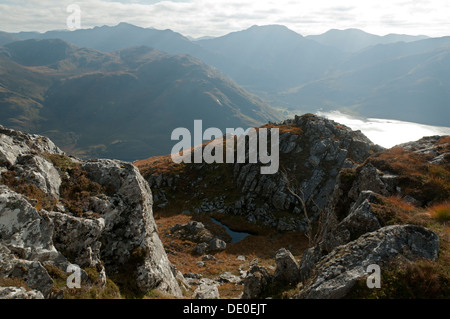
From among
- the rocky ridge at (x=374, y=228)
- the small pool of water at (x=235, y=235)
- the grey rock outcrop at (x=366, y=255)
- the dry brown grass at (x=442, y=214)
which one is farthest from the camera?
the small pool of water at (x=235, y=235)

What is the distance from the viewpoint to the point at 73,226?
1494 centimetres

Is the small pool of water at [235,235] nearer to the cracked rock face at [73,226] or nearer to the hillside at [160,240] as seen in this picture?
the hillside at [160,240]

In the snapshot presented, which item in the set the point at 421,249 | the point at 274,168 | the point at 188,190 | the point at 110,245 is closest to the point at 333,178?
the point at 274,168

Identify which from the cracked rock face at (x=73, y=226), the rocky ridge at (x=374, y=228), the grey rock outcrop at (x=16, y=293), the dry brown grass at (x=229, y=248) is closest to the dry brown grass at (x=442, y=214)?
the rocky ridge at (x=374, y=228)

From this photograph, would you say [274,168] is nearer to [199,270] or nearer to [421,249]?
[199,270]

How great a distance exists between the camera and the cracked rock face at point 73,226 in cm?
1254

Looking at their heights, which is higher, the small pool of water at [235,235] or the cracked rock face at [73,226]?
the cracked rock face at [73,226]

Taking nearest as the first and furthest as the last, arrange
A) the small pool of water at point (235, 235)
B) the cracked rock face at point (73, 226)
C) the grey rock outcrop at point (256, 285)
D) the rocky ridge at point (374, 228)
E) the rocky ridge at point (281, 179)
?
the rocky ridge at point (374, 228) → the cracked rock face at point (73, 226) → the grey rock outcrop at point (256, 285) → the small pool of water at point (235, 235) → the rocky ridge at point (281, 179)

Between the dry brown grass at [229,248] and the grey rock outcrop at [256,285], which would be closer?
the grey rock outcrop at [256,285]

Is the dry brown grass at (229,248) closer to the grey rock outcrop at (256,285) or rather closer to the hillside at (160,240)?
the hillside at (160,240)

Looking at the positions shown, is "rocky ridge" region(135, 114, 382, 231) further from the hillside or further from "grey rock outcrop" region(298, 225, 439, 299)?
"grey rock outcrop" region(298, 225, 439, 299)

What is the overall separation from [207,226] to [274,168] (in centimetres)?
1937

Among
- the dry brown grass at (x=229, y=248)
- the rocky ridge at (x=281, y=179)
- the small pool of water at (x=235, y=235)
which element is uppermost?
the rocky ridge at (x=281, y=179)

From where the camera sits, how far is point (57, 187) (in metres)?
16.9
